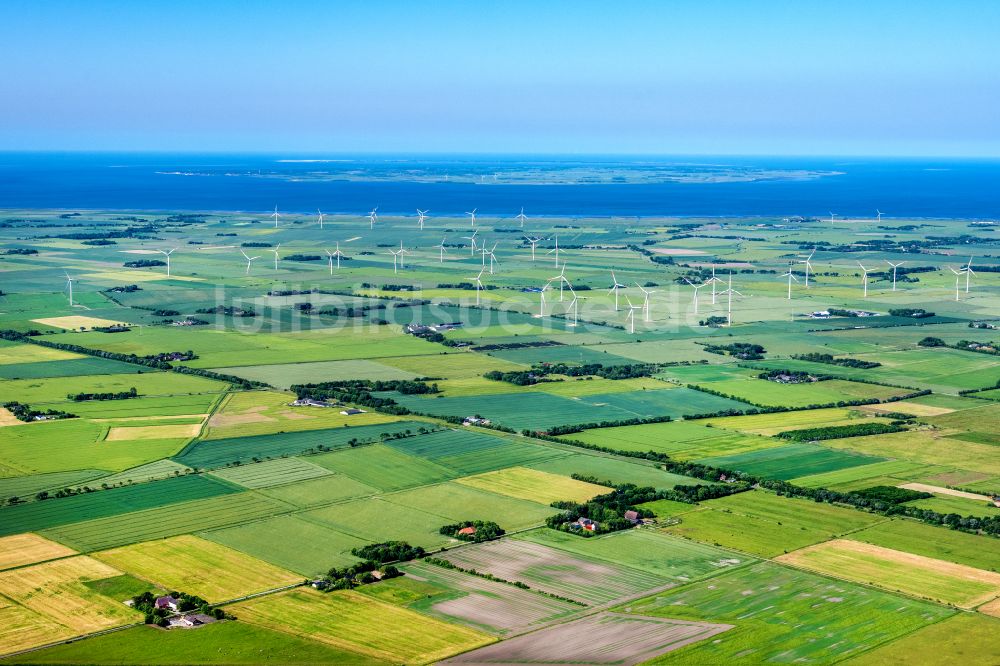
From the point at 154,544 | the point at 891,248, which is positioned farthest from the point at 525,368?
the point at 891,248

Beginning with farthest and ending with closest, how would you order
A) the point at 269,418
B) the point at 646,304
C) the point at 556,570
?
the point at 646,304
the point at 269,418
the point at 556,570

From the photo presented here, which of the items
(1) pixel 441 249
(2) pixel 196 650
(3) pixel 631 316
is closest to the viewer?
(2) pixel 196 650

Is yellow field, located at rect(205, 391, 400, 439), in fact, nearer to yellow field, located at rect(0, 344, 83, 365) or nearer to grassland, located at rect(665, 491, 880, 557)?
yellow field, located at rect(0, 344, 83, 365)

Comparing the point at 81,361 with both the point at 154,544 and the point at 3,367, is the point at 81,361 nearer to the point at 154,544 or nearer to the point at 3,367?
the point at 3,367

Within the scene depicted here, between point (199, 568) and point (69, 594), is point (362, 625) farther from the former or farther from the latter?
point (69, 594)

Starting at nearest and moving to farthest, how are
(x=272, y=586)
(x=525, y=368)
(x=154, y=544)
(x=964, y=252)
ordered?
1. (x=272, y=586)
2. (x=154, y=544)
3. (x=525, y=368)
4. (x=964, y=252)

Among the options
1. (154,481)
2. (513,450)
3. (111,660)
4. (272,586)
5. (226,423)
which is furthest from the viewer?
(226,423)

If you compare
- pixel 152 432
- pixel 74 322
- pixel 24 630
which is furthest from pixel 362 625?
pixel 74 322
